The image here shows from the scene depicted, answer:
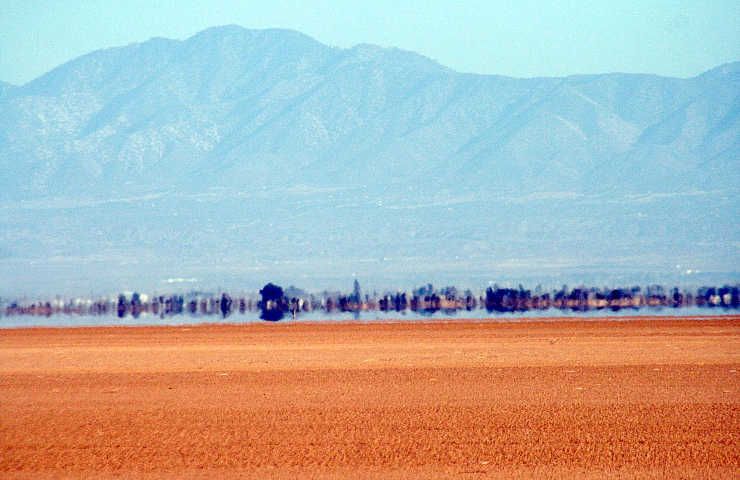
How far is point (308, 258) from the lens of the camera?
123 meters

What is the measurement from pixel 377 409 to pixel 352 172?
13139 cm

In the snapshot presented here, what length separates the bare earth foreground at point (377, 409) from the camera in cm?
1538

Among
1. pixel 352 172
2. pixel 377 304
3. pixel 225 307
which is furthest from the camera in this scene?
pixel 352 172

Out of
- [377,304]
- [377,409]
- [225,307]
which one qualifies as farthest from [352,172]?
[377,409]

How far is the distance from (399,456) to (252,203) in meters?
124

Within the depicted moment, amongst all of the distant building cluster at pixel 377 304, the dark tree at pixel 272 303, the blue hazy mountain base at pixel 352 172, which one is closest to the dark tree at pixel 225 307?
the distant building cluster at pixel 377 304

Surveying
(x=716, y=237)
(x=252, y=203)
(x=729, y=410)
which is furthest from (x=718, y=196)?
(x=729, y=410)

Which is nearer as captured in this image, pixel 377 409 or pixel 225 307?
pixel 377 409

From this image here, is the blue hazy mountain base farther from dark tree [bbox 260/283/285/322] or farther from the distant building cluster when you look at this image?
dark tree [bbox 260/283/285/322]

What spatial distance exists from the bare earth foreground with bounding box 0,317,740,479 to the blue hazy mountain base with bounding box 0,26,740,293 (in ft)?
184

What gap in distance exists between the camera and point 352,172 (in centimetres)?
15062

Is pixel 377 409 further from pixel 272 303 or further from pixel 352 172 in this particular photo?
pixel 352 172

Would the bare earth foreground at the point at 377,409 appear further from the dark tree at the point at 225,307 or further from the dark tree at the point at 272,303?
the dark tree at the point at 225,307

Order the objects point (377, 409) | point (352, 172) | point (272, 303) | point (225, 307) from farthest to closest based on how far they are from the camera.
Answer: point (352, 172)
point (272, 303)
point (225, 307)
point (377, 409)
